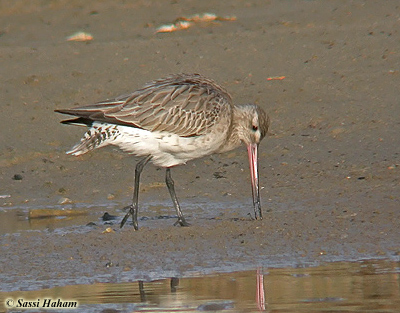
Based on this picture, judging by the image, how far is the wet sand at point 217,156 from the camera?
723 cm

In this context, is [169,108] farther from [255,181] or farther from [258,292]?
[258,292]

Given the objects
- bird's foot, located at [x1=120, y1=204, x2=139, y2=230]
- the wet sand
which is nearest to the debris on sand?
the wet sand

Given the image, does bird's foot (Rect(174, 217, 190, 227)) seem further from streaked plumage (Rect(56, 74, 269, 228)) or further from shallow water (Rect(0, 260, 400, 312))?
shallow water (Rect(0, 260, 400, 312))

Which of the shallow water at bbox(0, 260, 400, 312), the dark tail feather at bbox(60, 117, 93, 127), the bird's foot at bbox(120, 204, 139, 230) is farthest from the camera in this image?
the dark tail feather at bbox(60, 117, 93, 127)

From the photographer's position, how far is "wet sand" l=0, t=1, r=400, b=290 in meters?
7.23

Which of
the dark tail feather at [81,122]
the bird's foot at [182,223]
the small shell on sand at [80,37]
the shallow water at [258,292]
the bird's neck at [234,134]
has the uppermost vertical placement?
the small shell on sand at [80,37]

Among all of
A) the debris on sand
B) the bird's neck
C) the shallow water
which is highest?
the debris on sand

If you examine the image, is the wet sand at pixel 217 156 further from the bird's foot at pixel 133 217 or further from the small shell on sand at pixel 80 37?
the small shell on sand at pixel 80 37

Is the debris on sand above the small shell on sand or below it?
above

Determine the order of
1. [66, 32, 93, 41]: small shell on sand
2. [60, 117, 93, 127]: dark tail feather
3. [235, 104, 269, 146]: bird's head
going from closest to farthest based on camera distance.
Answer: [60, 117, 93, 127]: dark tail feather
[235, 104, 269, 146]: bird's head
[66, 32, 93, 41]: small shell on sand

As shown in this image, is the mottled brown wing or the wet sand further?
the mottled brown wing

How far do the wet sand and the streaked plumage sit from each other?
0.40 meters

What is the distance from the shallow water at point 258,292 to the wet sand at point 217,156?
0.88 feet

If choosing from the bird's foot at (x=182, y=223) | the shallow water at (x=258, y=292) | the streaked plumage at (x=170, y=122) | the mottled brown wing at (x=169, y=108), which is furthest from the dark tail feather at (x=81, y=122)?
the shallow water at (x=258, y=292)
